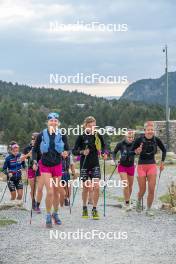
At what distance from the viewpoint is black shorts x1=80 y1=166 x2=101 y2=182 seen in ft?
33.8

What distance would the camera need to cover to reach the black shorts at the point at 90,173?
1030 cm

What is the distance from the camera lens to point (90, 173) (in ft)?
34.0

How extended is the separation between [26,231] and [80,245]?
1519 millimetres

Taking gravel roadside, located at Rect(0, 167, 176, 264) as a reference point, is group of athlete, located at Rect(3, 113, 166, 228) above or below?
above

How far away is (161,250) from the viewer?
25.3ft

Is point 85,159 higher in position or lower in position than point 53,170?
higher

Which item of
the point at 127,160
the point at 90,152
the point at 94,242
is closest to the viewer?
the point at 94,242

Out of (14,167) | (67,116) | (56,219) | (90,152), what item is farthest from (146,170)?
(67,116)

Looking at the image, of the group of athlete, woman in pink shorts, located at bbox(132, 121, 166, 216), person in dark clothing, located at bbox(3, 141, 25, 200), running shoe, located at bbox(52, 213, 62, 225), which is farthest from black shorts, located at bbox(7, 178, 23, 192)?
running shoe, located at bbox(52, 213, 62, 225)

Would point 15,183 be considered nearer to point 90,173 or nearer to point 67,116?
point 90,173

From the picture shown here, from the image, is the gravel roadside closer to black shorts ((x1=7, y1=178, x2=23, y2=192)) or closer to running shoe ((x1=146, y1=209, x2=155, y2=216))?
running shoe ((x1=146, y1=209, x2=155, y2=216))

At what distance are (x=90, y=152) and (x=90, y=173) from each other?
0.41m

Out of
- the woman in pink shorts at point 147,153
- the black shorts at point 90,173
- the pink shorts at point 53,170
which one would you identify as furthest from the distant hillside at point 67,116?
the pink shorts at point 53,170

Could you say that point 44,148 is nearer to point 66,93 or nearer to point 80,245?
point 80,245
